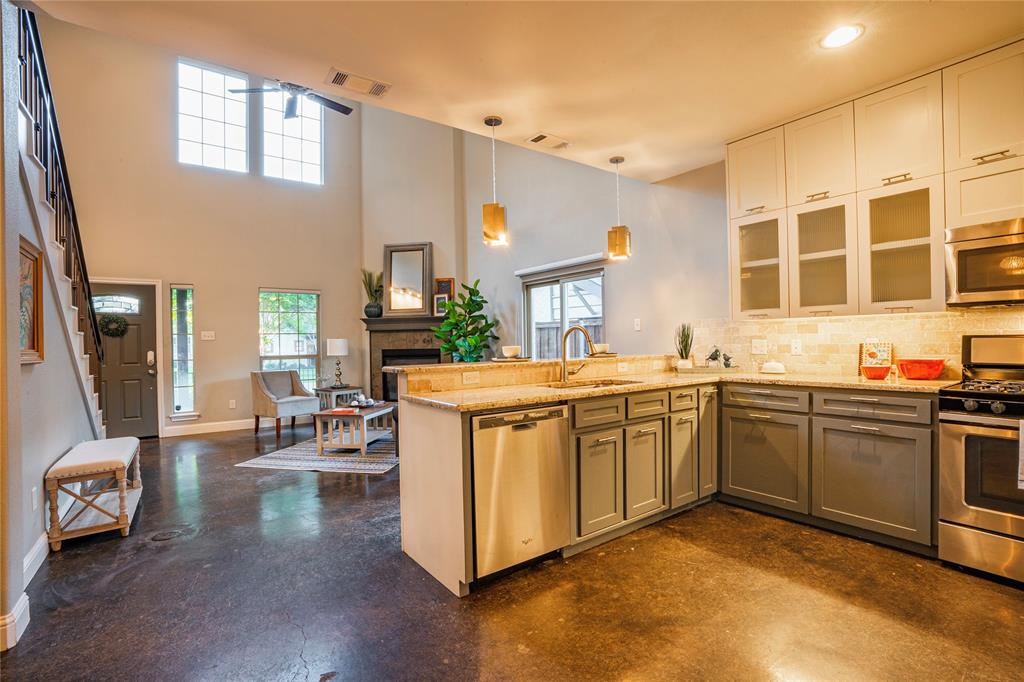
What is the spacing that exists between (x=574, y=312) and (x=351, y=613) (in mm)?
4223

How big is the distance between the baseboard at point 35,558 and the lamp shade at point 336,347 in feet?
14.8

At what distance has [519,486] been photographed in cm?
234

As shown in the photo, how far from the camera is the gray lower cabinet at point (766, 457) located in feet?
9.64

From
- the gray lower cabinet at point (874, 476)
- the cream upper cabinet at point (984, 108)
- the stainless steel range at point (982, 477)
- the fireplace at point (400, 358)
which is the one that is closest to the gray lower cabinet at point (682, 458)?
the gray lower cabinet at point (874, 476)

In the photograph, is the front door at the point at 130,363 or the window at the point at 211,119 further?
the window at the point at 211,119

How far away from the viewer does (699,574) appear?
238cm

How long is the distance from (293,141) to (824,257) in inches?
293

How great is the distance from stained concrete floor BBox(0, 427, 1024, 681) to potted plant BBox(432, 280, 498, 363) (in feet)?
12.4

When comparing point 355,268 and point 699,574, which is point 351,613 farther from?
point 355,268

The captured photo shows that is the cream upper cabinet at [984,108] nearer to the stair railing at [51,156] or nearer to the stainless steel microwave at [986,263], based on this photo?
the stainless steel microwave at [986,263]

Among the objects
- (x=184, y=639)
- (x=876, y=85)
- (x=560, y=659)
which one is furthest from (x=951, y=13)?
(x=184, y=639)

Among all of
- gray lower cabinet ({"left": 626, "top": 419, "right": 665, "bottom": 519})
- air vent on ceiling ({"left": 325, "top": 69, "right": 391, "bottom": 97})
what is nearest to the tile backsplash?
gray lower cabinet ({"left": 626, "top": 419, "right": 665, "bottom": 519})

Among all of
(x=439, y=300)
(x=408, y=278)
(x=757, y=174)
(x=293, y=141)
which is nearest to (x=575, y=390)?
(x=757, y=174)

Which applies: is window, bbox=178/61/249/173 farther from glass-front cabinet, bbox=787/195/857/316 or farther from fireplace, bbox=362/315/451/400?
glass-front cabinet, bbox=787/195/857/316
